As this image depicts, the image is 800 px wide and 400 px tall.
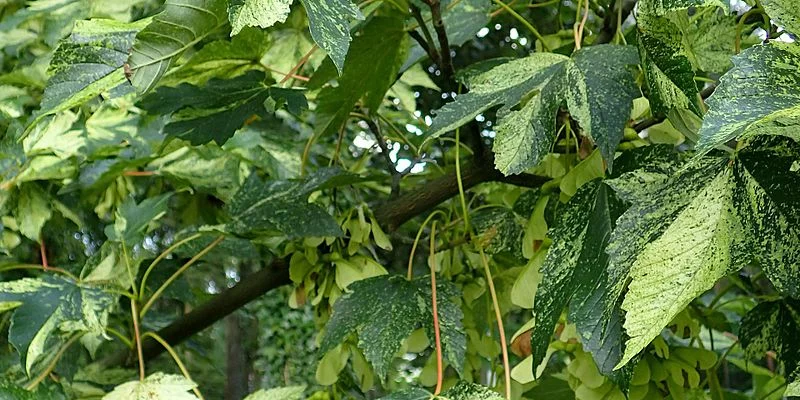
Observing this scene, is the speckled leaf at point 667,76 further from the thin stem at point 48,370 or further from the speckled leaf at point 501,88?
the thin stem at point 48,370

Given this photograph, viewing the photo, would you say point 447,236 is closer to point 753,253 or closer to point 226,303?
point 226,303

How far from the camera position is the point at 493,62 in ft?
2.26

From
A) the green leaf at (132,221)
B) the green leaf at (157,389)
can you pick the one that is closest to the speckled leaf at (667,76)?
the green leaf at (157,389)

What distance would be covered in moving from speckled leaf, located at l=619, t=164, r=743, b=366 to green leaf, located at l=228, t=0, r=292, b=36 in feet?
0.67

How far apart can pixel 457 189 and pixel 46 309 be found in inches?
13.0

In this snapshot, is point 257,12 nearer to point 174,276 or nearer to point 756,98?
point 756,98

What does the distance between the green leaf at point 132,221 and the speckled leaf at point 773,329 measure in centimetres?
53

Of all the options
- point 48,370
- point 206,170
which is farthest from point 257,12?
point 206,170

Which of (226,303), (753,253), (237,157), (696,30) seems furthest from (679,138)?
(237,157)

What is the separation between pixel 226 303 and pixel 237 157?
0.89 feet

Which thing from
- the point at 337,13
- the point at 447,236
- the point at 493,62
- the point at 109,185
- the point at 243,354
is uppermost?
the point at 337,13

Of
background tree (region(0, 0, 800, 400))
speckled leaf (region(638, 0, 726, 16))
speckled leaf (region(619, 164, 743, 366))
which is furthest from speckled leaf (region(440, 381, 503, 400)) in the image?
speckled leaf (region(638, 0, 726, 16))

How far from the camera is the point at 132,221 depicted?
0.81m

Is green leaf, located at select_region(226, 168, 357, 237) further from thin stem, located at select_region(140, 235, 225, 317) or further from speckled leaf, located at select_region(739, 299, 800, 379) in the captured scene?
speckled leaf, located at select_region(739, 299, 800, 379)
